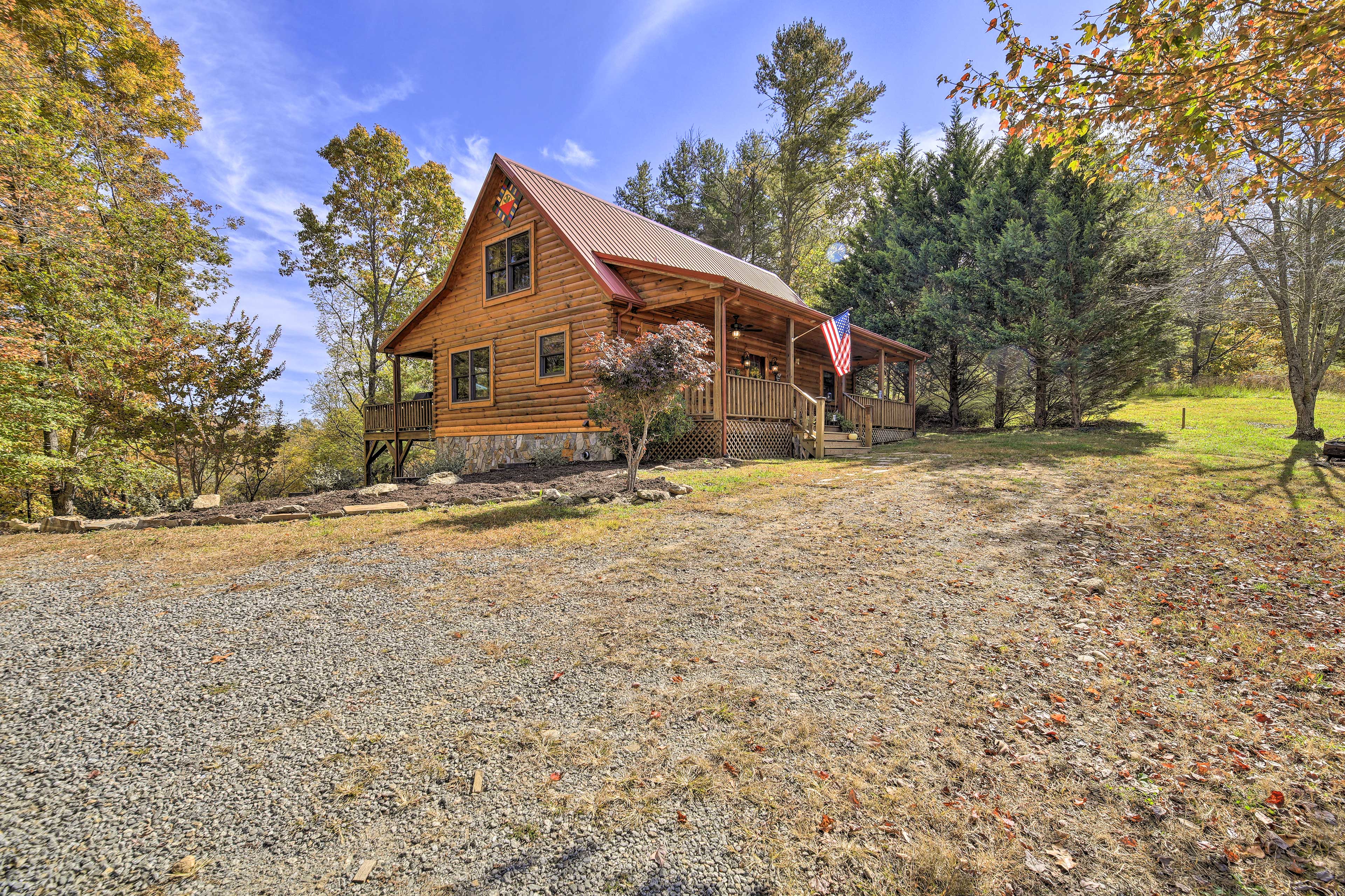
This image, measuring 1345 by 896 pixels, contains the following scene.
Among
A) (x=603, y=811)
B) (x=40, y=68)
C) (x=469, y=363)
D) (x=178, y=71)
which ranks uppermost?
(x=178, y=71)

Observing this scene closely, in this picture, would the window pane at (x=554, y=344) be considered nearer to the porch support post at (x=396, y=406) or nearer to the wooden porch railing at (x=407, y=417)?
the wooden porch railing at (x=407, y=417)

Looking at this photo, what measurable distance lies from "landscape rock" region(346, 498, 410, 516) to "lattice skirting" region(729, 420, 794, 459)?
21.2 ft

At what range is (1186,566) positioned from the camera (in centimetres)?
461

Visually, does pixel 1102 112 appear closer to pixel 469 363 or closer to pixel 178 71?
pixel 469 363

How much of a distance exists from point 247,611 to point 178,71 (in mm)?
19930

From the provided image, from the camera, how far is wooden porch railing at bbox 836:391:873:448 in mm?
14633

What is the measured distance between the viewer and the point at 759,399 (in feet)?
39.8

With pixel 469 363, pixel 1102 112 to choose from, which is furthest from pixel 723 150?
pixel 1102 112

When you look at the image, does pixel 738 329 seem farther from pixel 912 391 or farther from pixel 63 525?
pixel 63 525

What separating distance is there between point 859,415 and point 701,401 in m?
6.31

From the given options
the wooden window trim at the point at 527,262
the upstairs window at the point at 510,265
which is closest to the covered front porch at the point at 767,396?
the wooden window trim at the point at 527,262

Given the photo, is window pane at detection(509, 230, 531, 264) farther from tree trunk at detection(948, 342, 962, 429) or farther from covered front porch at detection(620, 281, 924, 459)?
tree trunk at detection(948, 342, 962, 429)

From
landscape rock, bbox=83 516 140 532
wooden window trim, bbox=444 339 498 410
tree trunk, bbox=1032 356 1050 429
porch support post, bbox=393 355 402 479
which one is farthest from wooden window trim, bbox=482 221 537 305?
tree trunk, bbox=1032 356 1050 429

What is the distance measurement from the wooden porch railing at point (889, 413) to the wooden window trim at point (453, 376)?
10.4 metres
